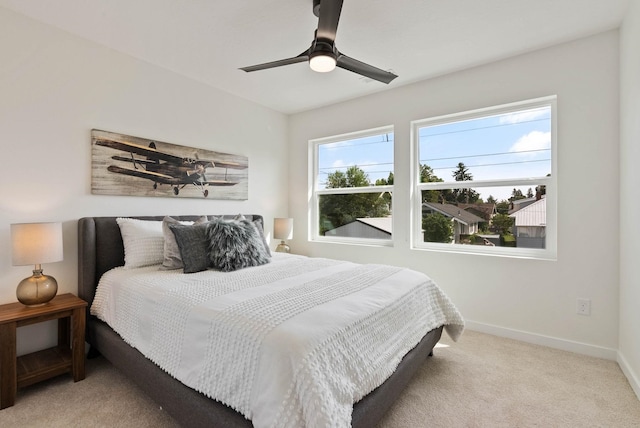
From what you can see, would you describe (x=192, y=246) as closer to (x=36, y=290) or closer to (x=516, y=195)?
(x=36, y=290)

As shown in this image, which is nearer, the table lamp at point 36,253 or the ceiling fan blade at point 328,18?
the ceiling fan blade at point 328,18

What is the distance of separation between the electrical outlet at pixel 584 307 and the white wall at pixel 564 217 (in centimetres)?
3

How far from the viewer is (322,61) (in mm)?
1984

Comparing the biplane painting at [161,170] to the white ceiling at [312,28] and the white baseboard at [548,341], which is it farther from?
the white baseboard at [548,341]

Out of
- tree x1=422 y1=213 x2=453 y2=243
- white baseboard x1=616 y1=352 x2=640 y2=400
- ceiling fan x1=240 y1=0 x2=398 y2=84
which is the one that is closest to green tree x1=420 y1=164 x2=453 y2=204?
tree x1=422 y1=213 x2=453 y2=243

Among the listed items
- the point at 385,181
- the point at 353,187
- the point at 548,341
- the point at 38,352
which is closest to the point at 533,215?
the point at 548,341

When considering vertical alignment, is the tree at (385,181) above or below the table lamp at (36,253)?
above

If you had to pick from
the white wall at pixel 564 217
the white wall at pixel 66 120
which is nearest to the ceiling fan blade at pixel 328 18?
the white wall at pixel 564 217

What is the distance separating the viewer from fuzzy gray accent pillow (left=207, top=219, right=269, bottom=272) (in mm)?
2434

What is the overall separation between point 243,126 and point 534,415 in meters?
3.71

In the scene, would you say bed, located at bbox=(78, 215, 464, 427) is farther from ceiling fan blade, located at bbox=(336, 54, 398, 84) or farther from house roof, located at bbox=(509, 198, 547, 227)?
ceiling fan blade, located at bbox=(336, 54, 398, 84)

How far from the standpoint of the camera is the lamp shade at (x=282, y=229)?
3.96 meters

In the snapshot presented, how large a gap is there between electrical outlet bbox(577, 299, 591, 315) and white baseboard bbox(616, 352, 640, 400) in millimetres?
332

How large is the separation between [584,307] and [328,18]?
2907mm
